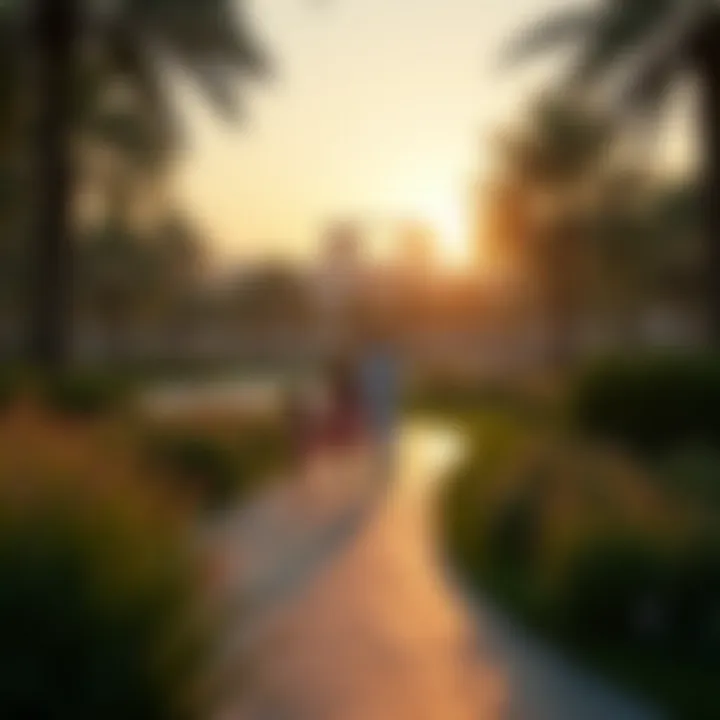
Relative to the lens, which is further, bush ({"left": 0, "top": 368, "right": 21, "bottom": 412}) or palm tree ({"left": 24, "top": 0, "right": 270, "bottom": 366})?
palm tree ({"left": 24, "top": 0, "right": 270, "bottom": 366})

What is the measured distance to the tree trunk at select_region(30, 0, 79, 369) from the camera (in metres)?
14.4

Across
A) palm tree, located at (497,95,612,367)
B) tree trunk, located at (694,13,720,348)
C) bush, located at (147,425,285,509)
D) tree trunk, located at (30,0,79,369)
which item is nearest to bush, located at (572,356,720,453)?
tree trunk, located at (694,13,720,348)

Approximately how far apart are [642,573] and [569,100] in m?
11.3

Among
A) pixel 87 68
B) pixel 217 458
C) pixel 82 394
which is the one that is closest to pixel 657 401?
pixel 217 458

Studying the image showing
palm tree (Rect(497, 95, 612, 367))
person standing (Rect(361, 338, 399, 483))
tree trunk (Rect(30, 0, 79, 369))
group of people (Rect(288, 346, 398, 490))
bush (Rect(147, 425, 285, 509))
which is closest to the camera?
bush (Rect(147, 425, 285, 509))

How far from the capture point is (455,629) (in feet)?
24.1

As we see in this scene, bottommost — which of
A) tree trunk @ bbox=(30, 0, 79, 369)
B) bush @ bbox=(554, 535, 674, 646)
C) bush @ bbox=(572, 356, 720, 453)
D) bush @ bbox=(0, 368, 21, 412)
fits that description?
bush @ bbox=(554, 535, 674, 646)

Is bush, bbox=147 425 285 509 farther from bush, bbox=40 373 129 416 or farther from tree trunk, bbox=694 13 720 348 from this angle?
tree trunk, bbox=694 13 720 348

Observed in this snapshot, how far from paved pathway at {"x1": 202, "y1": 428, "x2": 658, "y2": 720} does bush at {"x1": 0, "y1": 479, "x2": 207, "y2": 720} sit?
379 millimetres

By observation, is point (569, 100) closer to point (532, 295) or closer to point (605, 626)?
point (532, 295)

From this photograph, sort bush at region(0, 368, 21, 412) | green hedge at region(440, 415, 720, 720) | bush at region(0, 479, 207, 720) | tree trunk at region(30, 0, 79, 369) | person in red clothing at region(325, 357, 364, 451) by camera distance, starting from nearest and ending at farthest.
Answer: bush at region(0, 479, 207, 720)
green hedge at region(440, 415, 720, 720)
bush at region(0, 368, 21, 412)
tree trunk at region(30, 0, 79, 369)
person in red clothing at region(325, 357, 364, 451)

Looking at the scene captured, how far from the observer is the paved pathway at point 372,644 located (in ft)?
18.9

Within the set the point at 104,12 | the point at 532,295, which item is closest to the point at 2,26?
the point at 104,12

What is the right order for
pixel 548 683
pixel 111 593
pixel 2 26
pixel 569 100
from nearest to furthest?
pixel 111 593 < pixel 548 683 < pixel 2 26 < pixel 569 100
